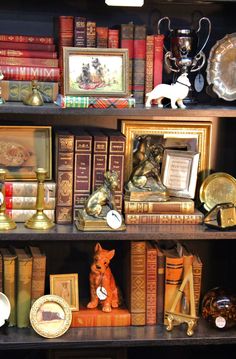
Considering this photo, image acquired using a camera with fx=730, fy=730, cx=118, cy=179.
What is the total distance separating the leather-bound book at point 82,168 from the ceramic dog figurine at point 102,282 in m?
0.16

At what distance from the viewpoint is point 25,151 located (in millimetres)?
2281

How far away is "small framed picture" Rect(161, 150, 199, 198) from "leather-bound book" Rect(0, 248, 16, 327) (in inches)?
21.8

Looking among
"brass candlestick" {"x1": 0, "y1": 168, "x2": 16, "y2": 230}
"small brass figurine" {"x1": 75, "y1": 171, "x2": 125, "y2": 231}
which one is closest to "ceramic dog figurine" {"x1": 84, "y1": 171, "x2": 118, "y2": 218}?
"small brass figurine" {"x1": 75, "y1": 171, "x2": 125, "y2": 231}

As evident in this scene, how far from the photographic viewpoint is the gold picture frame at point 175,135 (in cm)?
237

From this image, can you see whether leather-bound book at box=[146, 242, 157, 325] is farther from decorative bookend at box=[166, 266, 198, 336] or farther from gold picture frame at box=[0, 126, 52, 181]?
gold picture frame at box=[0, 126, 52, 181]

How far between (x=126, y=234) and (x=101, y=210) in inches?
4.3

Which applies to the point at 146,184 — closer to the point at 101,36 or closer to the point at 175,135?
the point at 175,135

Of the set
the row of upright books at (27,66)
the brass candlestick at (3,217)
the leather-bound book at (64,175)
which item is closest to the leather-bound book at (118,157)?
the leather-bound book at (64,175)

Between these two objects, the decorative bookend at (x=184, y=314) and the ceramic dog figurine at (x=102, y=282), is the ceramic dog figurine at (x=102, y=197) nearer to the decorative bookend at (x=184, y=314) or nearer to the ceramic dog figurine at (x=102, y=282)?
the ceramic dog figurine at (x=102, y=282)

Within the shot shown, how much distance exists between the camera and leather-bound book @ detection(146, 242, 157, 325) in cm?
229

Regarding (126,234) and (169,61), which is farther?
(169,61)

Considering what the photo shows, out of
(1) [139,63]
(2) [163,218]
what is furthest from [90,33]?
(2) [163,218]

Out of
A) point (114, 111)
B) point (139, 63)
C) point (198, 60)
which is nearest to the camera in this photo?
point (114, 111)

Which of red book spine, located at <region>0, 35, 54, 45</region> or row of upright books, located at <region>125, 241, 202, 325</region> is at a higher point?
red book spine, located at <region>0, 35, 54, 45</region>
